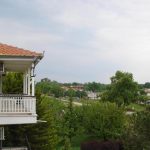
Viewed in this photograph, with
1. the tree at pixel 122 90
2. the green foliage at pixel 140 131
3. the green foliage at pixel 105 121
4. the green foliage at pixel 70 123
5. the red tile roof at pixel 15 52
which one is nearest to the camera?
the red tile roof at pixel 15 52

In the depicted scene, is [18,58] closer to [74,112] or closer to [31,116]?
[31,116]

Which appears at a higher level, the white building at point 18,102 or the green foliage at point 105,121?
the white building at point 18,102

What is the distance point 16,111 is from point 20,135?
18.1 m

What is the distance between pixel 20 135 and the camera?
4041 cm

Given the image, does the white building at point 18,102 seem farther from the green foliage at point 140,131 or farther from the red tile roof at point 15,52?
the green foliage at point 140,131

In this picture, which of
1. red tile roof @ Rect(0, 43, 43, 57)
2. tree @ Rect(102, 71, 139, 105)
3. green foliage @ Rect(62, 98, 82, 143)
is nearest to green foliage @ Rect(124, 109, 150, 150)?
red tile roof @ Rect(0, 43, 43, 57)

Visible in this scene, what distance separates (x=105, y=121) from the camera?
65.6m

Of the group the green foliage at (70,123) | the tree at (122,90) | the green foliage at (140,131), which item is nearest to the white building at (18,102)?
the green foliage at (140,131)

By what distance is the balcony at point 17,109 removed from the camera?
22297 millimetres

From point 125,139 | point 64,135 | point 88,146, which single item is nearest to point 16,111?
point 125,139

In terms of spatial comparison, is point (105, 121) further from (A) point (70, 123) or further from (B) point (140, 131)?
(B) point (140, 131)

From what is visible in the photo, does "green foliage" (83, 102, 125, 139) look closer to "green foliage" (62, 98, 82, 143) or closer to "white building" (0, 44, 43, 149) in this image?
"green foliage" (62, 98, 82, 143)

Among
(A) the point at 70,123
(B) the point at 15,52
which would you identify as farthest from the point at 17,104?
(A) the point at 70,123

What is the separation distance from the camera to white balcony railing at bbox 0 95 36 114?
2228 cm
